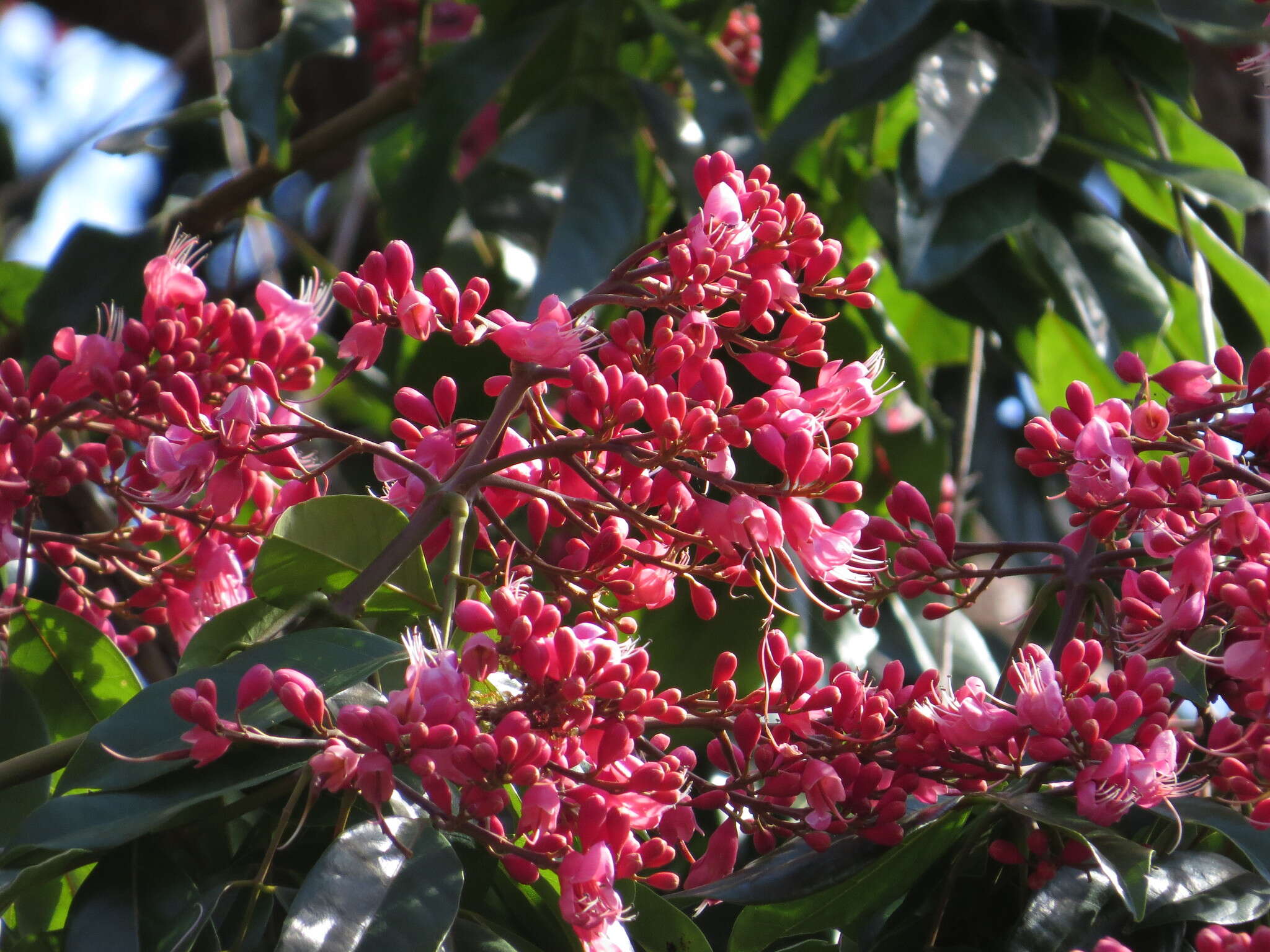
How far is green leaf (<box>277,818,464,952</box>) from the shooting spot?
0.66 m

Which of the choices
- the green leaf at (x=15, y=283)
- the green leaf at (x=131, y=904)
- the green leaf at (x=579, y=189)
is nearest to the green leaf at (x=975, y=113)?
the green leaf at (x=579, y=189)

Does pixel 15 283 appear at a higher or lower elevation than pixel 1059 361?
higher

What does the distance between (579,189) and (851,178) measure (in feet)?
1.39

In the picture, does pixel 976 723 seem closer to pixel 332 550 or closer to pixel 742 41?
pixel 332 550

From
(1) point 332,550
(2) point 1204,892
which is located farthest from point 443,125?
(2) point 1204,892

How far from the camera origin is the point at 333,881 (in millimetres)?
688

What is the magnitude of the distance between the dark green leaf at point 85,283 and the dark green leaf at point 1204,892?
1.24m

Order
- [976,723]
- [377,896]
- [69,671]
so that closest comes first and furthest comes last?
[377,896]
[976,723]
[69,671]

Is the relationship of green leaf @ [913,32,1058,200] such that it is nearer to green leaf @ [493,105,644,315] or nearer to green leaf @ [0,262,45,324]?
green leaf @ [493,105,644,315]

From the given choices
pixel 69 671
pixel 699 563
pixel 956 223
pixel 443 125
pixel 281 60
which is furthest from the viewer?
pixel 443 125

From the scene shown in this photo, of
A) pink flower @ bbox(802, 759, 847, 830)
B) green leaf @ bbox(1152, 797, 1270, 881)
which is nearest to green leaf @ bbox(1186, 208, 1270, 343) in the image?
green leaf @ bbox(1152, 797, 1270, 881)

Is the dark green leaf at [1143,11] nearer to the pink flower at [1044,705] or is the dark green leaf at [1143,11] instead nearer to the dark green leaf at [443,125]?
the dark green leaf at [443,125]

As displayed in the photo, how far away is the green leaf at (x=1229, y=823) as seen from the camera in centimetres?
73

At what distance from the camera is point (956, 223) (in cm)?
149
